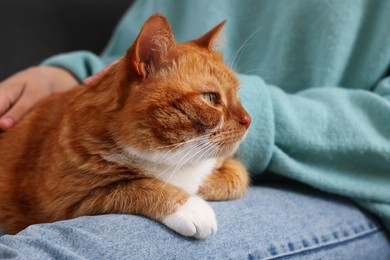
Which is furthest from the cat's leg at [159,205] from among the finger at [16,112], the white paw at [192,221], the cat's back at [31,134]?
the finger at [16,112]

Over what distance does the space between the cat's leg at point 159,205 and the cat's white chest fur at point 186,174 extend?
2cm

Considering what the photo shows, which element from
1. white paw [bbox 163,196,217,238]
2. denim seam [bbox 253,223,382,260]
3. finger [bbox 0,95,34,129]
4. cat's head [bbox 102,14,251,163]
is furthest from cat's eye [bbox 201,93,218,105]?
finger [bbox 0,95,34,129]

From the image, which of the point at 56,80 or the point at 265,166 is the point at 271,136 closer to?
the point at 265,166

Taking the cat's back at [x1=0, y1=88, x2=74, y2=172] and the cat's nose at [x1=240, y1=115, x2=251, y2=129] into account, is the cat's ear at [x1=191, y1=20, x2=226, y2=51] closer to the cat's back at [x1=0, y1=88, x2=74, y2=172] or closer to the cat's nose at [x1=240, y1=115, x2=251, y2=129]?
the cat's nose at [x1=240, y1=115, x2=251, y2=129]

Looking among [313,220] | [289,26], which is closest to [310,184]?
[313,220]

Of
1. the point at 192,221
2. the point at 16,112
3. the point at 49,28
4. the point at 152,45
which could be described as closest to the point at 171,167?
the point at 192,221

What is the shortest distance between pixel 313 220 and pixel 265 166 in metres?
0.20

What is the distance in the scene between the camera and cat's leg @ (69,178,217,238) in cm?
83

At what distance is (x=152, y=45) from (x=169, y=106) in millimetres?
145

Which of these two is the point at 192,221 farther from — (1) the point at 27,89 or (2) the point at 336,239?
(1) the point at 27,89

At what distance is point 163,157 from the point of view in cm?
89

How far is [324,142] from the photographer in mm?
1150

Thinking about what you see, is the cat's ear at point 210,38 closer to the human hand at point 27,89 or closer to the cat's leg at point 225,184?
the cat's leg at point 225,184

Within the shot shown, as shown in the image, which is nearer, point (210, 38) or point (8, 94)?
point (210, 38)
